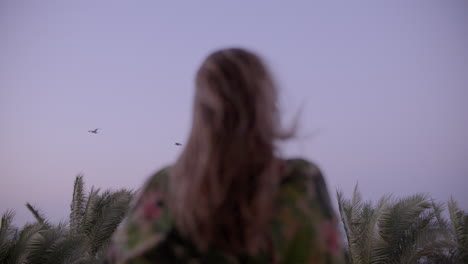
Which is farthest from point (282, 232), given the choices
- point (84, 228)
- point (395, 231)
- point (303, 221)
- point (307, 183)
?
point (84, 228)

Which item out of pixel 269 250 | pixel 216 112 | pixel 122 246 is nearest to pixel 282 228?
pixel 269 250

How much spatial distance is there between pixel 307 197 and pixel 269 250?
0.73 ft

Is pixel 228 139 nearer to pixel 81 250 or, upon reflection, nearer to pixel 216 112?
pixel 216 112

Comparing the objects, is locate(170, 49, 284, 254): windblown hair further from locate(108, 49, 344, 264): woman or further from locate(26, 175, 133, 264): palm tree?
locate(26, 175, 133, 264): palm tree

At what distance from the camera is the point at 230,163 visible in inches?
58.0

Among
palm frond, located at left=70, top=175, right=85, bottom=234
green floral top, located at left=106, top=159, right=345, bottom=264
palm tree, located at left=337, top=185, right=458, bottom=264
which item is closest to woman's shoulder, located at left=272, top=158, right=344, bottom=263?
green floral top, located at left=106, top=159, right=345, bottom=264

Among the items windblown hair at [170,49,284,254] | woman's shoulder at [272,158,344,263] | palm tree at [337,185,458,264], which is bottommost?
palm tree at [337,185,458,264]

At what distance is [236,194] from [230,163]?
10 cm

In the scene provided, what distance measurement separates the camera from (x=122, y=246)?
1.62 meters

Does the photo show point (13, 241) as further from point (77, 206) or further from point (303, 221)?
point (303, 221)

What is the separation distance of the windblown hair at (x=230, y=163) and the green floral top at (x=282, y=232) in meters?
0.04

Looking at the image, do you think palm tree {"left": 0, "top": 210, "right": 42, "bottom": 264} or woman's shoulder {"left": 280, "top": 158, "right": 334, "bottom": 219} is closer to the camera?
woman's shoulder {"left": 280, "top": 158, "right": 334, "bottom": 219}

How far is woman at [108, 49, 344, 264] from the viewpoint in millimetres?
1445

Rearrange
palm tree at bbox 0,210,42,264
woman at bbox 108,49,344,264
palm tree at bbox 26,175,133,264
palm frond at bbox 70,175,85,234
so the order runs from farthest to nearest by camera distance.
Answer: palm frond at bbox 70,175,85,234 < palm tree at bbox 26,175,133,264 < palm tree at bbox 0,210,42,264 < woman at bbox 108,49,344,264
